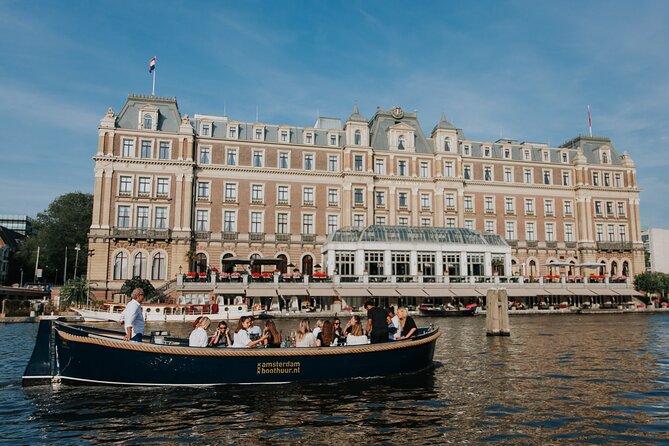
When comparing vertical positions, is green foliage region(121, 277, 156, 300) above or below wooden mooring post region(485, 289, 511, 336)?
above

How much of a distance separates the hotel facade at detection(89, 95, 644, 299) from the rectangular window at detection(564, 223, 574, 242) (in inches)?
5.4

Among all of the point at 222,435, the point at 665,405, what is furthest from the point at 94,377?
the point at 665,405

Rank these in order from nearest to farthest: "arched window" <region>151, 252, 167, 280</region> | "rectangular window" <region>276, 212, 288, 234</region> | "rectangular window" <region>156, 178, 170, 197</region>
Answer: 1. "arched window" <region>151, 252, 167, 280</region>
2. "rectangular window" <region>156, 178, 170, 197</region>
3. "rectangular window" <region>276, 212, 288, 234</region>

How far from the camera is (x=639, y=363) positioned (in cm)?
1995

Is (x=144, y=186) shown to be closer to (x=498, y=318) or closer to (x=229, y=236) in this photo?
(x=229, y=236)

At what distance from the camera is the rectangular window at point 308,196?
61.9m

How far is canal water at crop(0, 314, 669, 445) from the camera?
11148 millimetres

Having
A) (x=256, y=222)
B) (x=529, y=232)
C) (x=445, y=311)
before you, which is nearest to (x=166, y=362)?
(x=445, y=311)

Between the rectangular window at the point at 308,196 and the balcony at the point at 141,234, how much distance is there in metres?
16.3

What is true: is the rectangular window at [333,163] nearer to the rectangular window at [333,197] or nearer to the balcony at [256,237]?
the rectangular window at [333,197]

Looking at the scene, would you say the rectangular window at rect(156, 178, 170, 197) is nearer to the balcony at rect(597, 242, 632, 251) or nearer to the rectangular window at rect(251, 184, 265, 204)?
the rectangular window at rect(251, 184, 265, 204)

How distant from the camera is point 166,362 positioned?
1509cm

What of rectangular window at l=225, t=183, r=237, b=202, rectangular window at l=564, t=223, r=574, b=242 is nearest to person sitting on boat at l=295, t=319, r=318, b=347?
rectangular window at l=225, t=183, r=237, b=202

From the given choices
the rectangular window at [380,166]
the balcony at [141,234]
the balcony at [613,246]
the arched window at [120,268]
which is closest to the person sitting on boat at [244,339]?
the balcony at [141,234]
